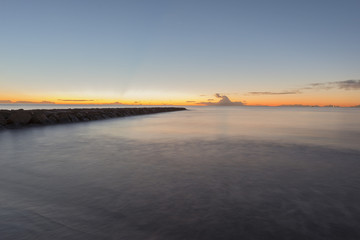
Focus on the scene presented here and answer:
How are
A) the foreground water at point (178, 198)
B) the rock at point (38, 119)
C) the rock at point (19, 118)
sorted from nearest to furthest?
the foreground water at point (178, 198) < the rock at point (19, 118) < the rock at point (38, 119)

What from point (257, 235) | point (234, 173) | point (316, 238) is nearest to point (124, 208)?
point (257, 235)

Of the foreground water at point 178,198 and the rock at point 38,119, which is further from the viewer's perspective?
the rock at point 38,119

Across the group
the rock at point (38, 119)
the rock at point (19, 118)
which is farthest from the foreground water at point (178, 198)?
the rock at point (38, 119)

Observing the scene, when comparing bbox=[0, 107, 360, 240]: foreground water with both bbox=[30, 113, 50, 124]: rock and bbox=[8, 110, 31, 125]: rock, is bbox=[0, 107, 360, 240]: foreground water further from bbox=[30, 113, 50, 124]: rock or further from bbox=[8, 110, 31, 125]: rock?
bbox=[30, 113, 50, 124]: rock

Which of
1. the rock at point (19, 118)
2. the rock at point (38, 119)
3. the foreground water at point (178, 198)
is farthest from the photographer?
the rock at point (38, 119)

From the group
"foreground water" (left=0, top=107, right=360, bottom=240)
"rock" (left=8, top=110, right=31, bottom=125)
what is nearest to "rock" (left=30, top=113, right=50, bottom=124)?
"rock" (left=8, top=110, right=31, bottom=125)

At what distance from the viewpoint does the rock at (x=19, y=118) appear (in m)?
18.3

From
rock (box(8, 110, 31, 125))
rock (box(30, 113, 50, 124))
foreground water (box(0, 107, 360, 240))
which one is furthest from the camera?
rock (box(30, 113, 50, 124))

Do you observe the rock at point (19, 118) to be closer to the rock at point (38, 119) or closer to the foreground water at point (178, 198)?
the rock at point (38, 119)

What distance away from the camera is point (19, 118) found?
1859 centimetres

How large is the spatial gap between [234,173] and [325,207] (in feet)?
7.69

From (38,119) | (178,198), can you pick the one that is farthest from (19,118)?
(178,198)

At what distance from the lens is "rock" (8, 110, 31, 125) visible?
1826cm

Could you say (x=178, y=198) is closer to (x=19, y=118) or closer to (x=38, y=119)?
(x=19, y=118)
